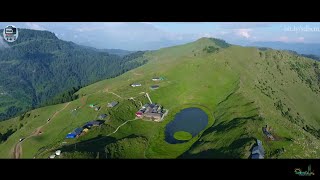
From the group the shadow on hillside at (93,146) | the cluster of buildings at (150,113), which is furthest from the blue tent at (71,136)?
the cluster of buildings at (150,113)

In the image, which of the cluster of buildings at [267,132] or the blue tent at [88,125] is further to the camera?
the blue tent at [88,125]

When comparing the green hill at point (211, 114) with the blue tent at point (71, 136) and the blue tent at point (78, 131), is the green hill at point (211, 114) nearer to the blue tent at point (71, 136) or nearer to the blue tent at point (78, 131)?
the blue tent at point (71, 136)

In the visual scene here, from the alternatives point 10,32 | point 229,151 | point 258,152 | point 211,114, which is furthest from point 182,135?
point 10,32

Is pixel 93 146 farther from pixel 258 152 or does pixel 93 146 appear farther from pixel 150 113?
pixel 258 152

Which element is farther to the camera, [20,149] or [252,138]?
[20,149]
